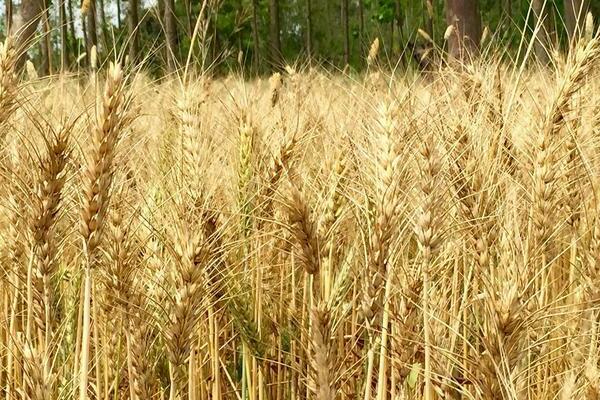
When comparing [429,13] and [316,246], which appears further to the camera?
[429,13]

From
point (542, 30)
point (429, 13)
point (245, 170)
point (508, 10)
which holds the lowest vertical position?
point (245, 170)

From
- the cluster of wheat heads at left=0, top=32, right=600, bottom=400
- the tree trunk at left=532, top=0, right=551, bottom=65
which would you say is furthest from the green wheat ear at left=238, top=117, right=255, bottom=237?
the tree trunk at left=532, top=0, right=551, bottom=65

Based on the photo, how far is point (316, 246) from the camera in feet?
4.52

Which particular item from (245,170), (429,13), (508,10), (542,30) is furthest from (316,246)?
(508,10)

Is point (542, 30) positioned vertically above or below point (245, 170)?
above

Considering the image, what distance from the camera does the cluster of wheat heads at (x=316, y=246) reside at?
4.09 ft

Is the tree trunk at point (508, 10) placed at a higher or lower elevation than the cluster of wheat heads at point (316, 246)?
higher

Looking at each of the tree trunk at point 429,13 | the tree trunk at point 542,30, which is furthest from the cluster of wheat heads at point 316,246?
the tree trunk at point 429,13

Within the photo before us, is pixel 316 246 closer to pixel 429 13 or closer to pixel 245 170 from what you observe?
pixel 245 170

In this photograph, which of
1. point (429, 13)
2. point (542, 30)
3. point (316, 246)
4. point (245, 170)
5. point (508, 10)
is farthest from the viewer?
point (508, 10)

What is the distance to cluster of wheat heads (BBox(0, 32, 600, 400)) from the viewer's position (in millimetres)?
1245

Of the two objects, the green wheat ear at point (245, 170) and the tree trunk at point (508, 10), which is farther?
the tree trunk at point (508, 10)

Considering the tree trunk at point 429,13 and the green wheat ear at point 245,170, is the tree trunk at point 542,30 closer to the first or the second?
the tree trunk at point 429,13

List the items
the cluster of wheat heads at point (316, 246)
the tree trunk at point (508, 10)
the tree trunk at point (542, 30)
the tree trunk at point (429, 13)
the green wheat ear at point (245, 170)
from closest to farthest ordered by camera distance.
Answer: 1. the cluster of wheat heads at point (316, 246)
2. the tree trunk at point (542, 30)
3. the green wheat ear at point (245, 170)
4. the tree trunk at point (508, 10)
5. the tree trunk at point (429, 13)
